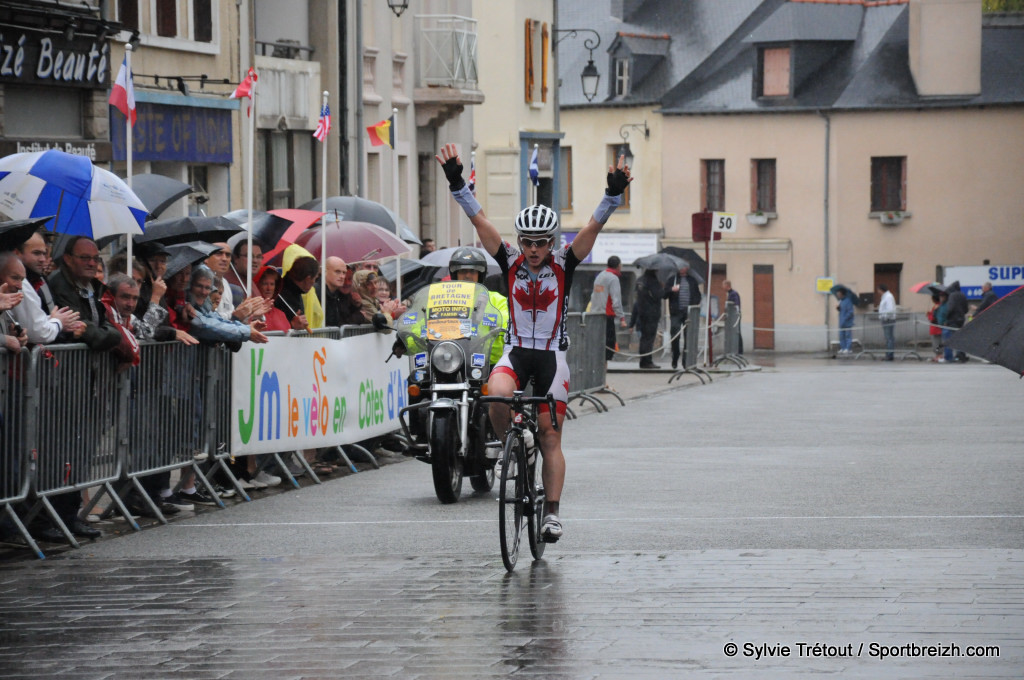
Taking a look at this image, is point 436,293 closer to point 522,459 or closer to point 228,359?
point 228,359

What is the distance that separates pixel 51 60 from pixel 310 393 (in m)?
9.37

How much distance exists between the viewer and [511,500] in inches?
386

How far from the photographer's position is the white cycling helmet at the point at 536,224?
10320 millimetres

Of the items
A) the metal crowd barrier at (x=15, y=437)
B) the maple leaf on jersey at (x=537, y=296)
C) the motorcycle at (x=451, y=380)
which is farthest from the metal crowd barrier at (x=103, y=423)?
the maple leaf on jersey at (x=537, y=296)

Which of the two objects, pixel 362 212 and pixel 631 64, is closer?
pixel 362 212

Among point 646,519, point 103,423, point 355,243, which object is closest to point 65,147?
point 355,243

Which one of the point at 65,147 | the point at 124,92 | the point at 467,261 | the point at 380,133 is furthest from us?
the point at 65,147

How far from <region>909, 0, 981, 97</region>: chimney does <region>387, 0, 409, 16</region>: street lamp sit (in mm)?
31749

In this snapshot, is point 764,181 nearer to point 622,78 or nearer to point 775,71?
point 775,71

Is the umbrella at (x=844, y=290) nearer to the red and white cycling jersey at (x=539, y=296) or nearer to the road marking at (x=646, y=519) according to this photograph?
the road marking at (x=646, y=519)

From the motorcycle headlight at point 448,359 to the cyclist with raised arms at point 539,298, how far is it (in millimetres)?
2751

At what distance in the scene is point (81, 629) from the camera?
8258 mm

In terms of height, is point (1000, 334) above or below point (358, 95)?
below

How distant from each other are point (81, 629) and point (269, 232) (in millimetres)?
9869
